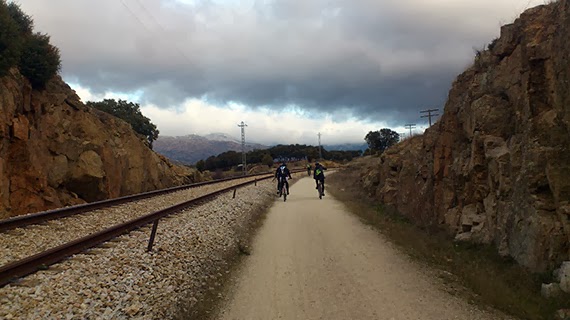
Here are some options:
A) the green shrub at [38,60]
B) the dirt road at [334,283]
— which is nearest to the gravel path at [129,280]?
the dirt road at [334,283]

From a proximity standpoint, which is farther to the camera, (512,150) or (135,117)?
(135,117)

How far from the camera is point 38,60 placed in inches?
672

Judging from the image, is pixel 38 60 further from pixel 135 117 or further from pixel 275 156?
pixel 275 156

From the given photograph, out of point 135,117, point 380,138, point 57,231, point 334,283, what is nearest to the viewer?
point 334,283

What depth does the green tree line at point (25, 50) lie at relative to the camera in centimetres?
1441

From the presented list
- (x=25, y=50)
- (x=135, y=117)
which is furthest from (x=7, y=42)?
(x=135, y=117)

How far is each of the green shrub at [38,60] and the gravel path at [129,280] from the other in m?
11.3

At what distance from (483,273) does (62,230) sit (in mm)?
10195

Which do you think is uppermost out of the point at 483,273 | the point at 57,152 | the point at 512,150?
the point at 57,152

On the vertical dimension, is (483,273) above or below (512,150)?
below

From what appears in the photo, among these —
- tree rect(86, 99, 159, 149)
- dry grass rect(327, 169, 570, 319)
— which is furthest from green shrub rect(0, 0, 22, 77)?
tree rect(86, 99, 159, 149)

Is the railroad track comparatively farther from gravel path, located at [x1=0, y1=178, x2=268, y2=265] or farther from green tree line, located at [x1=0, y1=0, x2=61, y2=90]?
green tree line, located at [x1=0, y1=0, x2=61, y2=90]

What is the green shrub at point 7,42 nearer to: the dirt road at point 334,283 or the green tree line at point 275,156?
the dirt road at point 334,283

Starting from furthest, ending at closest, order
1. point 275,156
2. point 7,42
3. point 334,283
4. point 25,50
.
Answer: point 275,156 < point 25,50 < point 7,42 < point 334,283
